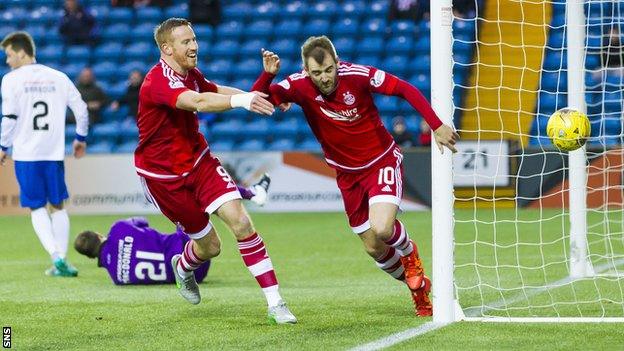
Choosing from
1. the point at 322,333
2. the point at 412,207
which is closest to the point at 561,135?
the point at 322,333

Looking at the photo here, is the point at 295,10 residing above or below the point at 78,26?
above

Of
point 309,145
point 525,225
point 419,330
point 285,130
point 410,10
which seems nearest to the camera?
point 419,330

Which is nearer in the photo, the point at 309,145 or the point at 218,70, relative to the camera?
the point at 309,145

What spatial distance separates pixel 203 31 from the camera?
2309 centimetres

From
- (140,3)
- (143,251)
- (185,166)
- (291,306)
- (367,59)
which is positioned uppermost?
(140,3)

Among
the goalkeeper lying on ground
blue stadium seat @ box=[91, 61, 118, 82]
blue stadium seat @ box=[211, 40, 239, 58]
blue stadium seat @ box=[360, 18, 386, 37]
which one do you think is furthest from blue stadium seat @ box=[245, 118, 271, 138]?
the goalkeeper lying on ground

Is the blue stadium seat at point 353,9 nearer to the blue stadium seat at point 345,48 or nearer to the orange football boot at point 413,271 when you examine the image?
the blue stadium seat at point 345,48

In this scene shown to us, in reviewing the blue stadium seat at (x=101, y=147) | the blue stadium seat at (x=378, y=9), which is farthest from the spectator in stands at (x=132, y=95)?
the blue stadium seat at (x=378, y=9)

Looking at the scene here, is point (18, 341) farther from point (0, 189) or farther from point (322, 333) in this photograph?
point (0, 189)

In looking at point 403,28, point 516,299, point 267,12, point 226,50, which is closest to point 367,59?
point 403,28

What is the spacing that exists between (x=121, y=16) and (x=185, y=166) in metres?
16.7

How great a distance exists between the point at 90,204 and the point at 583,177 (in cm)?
1038

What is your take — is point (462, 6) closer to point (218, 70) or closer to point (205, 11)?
point (218, 70)

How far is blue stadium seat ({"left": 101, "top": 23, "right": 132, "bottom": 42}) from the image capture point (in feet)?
77.3
